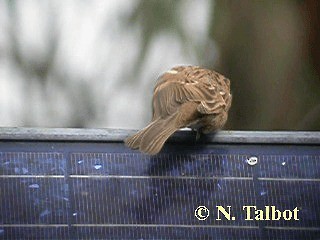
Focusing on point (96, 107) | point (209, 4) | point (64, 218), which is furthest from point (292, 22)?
point (64, 218)

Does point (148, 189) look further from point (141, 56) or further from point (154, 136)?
point (141, 56)

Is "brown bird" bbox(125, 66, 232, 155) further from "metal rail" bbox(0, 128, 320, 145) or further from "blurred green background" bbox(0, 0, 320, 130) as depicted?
"blurred green background" bbox(0, 0, 320, 130)

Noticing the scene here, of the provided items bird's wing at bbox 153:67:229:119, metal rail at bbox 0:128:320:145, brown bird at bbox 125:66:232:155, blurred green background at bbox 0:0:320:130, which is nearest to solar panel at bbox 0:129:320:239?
metal rail at bbox 0:128:320:145

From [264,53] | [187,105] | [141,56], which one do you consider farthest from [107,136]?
[264,53]

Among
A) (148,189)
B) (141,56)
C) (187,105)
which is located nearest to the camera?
(148,189)

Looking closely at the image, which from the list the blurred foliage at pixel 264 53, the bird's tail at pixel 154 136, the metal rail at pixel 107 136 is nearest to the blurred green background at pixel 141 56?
the blurred foliage at pixel 264 53

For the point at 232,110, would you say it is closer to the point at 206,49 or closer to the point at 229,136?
the point at 206,49
